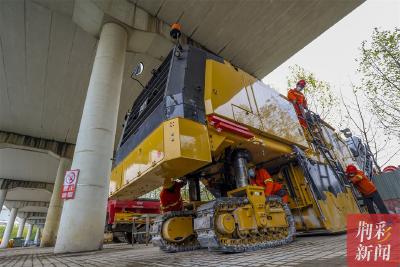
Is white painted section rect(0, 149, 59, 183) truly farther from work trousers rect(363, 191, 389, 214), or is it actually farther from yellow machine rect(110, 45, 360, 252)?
work trousers rect(363, 191, 389, 214)

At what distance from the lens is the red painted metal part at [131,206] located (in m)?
10.7

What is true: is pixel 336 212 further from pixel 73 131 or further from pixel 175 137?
pixel 73 131

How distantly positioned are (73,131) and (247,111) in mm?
16077

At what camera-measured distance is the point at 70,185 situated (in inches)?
223

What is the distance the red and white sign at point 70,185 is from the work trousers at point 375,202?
6905 millimetres

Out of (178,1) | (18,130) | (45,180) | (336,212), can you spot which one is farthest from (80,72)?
(45,180)

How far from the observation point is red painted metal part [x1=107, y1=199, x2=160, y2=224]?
10664 mm

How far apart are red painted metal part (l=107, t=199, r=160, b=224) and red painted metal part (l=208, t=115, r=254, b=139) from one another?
9.04 metres

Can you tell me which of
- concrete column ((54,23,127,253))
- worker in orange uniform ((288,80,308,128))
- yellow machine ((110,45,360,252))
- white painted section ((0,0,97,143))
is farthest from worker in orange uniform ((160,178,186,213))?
white painted section ((0,0,97,143))

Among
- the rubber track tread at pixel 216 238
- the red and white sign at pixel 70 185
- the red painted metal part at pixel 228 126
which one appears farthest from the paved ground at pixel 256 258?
the red and white sign at pixel 70 185

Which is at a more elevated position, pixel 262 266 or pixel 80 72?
pixel 80 72

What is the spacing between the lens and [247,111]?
3.95 meters

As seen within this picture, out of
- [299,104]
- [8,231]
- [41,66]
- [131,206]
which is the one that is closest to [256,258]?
[299,104]

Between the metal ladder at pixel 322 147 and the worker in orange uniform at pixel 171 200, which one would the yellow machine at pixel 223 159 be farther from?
the worker in orange uniform at pixel 171 200
